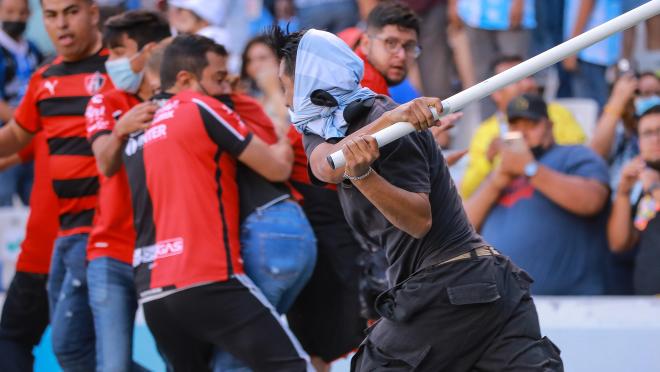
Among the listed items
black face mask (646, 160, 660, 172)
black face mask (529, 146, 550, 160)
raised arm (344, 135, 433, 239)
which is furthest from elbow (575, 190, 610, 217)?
raised arm (344, 135, 433, 239)

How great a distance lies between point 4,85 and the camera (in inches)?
323

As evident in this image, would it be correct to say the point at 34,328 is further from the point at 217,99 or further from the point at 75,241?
the point at 217,99

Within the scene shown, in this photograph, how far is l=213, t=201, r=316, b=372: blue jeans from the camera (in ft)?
15.8

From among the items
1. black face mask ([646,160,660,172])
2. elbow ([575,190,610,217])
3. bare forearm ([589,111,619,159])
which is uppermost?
black face mask ([646,160,660,172])

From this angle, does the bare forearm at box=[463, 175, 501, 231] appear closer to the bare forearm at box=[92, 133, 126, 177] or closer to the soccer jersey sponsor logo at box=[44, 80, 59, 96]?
the bare forearm at box=[92, 133, 126, 177]

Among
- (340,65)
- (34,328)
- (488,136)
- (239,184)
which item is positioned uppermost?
(340,65)

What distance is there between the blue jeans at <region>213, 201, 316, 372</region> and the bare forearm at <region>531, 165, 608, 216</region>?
6.69 ft

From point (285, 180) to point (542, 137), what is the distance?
7.58 ft

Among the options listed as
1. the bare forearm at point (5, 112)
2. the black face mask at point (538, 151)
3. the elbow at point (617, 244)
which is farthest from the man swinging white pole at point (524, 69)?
the bare forearm at point (5, 112)

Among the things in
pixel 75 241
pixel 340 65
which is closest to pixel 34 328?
pixel 75 241

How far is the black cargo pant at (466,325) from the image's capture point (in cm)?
363

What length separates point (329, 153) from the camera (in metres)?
3.57

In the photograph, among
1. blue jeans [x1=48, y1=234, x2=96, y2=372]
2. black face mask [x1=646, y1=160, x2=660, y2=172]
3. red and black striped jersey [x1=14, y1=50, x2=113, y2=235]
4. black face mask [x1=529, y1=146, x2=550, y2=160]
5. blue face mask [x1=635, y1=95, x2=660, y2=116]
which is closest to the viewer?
blue jeans [x1=48, y1=234, x2=96, y2=372]

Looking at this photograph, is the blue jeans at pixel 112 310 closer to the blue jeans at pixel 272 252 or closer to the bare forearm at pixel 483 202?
the blue jeans at pixel 272 252
